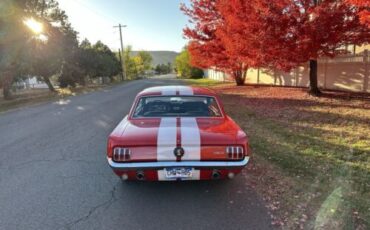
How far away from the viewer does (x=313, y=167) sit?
5.14 metres

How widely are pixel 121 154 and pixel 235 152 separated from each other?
143cm

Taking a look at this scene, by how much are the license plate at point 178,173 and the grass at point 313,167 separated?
1.07 meters

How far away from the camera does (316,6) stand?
11.3 m

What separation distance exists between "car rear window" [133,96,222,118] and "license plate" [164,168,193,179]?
131 centimetres

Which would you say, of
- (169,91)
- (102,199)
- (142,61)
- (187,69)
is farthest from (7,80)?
(142,61)

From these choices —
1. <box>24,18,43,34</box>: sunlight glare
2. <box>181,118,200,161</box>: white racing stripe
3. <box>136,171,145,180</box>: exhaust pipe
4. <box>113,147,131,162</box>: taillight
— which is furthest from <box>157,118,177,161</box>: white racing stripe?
<box>24,18,43,34</box>: sunlight glare

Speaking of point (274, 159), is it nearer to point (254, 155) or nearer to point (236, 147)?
point (254, 155)

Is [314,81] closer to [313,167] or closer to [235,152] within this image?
[313,167]

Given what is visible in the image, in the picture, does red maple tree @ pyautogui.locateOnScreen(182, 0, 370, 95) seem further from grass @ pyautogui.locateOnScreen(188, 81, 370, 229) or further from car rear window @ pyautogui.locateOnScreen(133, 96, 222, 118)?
car rear window @ pyautogui.locateOnScreen(133, 96, 222, 118)

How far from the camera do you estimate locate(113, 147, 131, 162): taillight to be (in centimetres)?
394

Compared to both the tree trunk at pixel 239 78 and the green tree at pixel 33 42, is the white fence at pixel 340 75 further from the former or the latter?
the green tree at pixel 33 42

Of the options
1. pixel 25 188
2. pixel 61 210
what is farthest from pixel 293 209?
pixel 25 188

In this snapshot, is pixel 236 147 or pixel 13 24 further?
pixel 13 24

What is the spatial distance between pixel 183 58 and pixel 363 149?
5564 cm
